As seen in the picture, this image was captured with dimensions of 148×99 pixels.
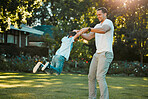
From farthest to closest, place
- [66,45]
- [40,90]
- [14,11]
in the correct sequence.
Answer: [14,11]
[40,90]
[66,45]

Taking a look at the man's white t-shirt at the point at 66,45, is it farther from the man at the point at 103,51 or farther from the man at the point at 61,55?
the man at the point at 103,51

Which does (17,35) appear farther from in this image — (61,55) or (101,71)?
(101,71)

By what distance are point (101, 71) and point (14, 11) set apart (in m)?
8.80

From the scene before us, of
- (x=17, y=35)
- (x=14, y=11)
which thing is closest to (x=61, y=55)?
(x=14, y=11)

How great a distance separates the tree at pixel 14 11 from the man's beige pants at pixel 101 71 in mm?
8240

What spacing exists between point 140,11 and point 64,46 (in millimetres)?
15495

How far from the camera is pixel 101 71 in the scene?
5344 mm

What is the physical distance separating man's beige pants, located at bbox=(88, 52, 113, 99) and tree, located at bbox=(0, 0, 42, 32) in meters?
8.24

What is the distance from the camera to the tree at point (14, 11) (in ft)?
41.3

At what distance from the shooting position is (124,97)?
285 inches

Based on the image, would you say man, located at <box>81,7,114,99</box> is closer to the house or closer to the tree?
the tree

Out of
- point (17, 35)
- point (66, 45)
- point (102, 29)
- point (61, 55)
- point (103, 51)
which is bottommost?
point (61, 55)

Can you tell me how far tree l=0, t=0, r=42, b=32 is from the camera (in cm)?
1258

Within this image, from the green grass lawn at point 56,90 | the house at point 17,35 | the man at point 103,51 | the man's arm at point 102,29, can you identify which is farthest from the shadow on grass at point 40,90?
the house at point 17,35
